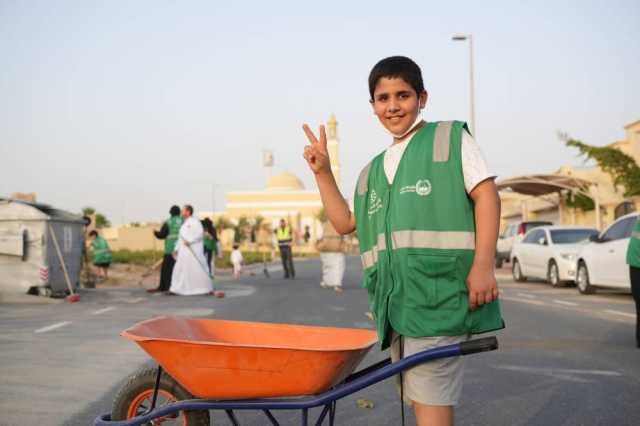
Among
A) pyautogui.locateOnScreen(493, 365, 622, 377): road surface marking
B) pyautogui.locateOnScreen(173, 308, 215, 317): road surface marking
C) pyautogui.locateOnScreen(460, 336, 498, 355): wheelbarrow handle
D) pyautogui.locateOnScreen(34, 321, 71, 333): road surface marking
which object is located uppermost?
pyautogui.locateOnScreen(460, 336, 498, 355): wheelbarrow handle

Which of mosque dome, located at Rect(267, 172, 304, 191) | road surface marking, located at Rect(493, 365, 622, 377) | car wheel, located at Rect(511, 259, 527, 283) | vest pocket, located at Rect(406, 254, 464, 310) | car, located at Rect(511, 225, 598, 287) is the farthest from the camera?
mosque dome, located at Rect(267, 172, 304, 191)

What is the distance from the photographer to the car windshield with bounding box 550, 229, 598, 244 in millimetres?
18734

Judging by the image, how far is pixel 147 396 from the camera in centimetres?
412

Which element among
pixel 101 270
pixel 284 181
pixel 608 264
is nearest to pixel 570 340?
pixel 608 264

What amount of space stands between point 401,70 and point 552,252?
16.2m

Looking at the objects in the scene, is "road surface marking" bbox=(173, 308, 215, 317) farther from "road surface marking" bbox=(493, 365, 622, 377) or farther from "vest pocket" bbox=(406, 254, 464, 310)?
"vest pocket" bbox=(406, 254, 464, 310)

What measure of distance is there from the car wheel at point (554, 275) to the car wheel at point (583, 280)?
230cm

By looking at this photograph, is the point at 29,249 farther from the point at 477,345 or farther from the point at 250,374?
the point at 477,345

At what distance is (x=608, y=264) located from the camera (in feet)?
47.3

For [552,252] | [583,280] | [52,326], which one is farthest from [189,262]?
[552,252]

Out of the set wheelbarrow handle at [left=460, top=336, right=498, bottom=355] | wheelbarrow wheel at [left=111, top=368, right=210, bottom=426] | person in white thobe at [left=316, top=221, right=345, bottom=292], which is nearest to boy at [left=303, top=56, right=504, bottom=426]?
wheelbarrow handle at [left=460, top=336, right=498, bottom=355]

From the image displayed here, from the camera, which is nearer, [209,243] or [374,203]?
[374,203]

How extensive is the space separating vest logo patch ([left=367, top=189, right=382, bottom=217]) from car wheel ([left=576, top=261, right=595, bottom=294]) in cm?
1313

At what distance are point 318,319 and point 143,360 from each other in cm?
372
